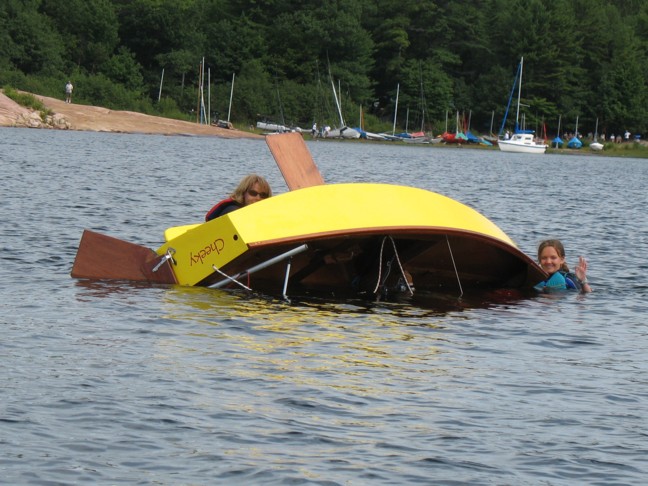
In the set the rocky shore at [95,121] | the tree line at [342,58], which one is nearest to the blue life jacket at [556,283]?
the rocky shore at [95,121]

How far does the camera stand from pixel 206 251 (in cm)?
1337

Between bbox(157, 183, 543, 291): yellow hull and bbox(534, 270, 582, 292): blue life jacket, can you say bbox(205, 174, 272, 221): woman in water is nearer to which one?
bbox(157, 183, 543, 291): yellow hull

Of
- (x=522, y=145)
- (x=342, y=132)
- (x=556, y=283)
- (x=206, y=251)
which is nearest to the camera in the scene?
(x=206, y=251)

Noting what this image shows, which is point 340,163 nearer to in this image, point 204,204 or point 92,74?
point 204,204

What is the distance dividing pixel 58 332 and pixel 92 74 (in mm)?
86493

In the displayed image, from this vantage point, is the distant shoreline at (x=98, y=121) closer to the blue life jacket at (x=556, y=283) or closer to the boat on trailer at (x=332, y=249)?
the boat on trailer at (x=332, y=249)

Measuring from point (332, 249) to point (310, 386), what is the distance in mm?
4778

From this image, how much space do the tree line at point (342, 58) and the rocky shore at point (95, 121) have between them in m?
5.38

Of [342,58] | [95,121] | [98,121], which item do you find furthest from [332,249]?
[342,58]

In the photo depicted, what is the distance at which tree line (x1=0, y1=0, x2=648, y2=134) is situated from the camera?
308 ft

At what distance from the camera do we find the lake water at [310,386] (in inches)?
295

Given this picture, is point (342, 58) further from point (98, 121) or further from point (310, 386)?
point (310, 386)

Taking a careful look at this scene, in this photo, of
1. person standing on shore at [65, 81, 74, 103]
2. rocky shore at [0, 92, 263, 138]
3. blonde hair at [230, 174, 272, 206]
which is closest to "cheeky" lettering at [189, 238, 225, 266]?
blonde hair at [230, 174, 272, 206]

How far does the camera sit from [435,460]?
7652mm
